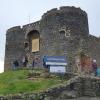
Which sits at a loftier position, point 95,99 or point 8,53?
point 8,53

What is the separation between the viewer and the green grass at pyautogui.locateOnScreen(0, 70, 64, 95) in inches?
1178

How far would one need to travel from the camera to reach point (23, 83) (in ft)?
104

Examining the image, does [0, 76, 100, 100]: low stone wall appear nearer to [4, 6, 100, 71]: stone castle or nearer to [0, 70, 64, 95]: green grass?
[0, 70, 64, 95]: green grass

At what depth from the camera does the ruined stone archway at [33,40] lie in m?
47.6

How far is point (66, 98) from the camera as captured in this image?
95.6 feet

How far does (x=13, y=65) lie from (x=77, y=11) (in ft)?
35.1

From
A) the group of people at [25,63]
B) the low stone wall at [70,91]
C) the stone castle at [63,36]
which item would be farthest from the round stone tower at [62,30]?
the low stone wall at [70,91]

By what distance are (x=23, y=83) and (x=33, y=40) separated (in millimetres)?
17453

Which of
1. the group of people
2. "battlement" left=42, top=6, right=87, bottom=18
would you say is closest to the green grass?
the group of people

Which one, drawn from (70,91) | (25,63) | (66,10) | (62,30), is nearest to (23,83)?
(70,91)

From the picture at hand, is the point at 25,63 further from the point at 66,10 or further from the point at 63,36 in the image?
the point at 66,10

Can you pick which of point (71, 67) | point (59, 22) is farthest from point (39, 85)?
point (59, 22)

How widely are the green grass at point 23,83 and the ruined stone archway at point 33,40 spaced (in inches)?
488

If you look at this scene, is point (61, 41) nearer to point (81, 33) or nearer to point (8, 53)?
point (81, 33)
